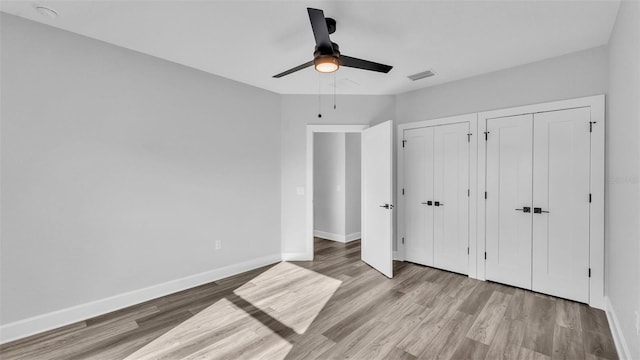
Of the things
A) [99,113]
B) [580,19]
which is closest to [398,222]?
[580,19]

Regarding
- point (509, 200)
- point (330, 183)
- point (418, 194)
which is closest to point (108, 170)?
point (418, 194)

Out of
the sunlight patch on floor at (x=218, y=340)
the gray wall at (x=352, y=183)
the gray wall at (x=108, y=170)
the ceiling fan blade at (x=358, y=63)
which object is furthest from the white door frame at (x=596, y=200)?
the gray wall at (x=108, y=170)

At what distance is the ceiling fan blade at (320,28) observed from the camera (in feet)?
5.87

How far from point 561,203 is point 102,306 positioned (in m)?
4.80

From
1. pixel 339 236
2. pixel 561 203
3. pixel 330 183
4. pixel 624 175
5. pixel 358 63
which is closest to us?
pixel 624 175

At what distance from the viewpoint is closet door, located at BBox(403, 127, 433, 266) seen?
159 inches

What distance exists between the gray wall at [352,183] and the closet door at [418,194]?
1606mm

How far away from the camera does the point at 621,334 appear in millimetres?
2109

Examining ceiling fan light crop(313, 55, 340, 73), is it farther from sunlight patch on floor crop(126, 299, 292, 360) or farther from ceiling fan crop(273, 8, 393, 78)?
sunlight patch on floor crop(126, 299, 292, 360)

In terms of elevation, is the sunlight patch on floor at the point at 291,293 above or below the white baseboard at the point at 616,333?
below

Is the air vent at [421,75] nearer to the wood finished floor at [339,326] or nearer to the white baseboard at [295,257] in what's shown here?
the wood finished floor at [339,326]

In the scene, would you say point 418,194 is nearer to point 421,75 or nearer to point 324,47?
point 421,75

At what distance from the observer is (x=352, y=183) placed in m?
5.84

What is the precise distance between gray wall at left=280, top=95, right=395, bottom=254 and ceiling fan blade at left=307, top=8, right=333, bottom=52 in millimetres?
2312
